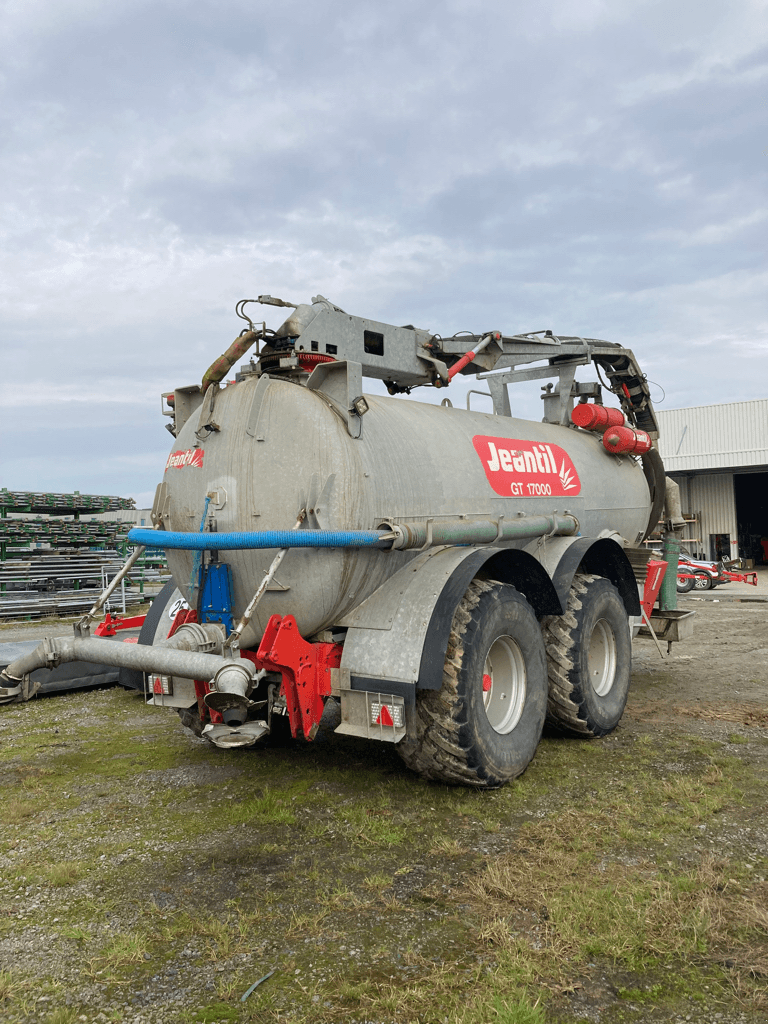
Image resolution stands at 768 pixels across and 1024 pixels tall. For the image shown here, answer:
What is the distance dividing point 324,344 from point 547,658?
2976 mm

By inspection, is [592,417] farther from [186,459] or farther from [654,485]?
[186,459]

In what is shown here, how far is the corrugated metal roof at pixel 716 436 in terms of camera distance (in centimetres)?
2805

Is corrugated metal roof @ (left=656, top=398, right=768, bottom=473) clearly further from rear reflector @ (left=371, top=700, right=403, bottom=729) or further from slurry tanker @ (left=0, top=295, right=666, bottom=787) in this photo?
rear reflector @ (left=371, top=700, right=403, bottom=729)

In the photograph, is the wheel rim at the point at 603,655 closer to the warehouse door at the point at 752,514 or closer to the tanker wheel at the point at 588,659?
the tanker wheel at the point at 588,659

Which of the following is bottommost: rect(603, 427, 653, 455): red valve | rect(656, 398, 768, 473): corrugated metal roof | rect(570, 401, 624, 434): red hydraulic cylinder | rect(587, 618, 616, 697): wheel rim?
rect(587, 618, 616, 697): wheel rim

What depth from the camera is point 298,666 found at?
454cm

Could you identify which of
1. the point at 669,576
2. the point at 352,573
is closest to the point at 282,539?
the point at 352,573

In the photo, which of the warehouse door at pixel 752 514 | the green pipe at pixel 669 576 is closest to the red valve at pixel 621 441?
the green pipe at pixel 669 576

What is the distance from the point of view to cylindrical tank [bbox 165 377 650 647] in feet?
15.2

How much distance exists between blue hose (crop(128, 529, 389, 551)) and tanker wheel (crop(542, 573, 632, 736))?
2.11 meters

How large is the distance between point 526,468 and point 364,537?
7.87ft

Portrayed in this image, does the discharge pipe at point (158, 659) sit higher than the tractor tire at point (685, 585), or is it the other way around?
the discharge pipe at point (158, 659)

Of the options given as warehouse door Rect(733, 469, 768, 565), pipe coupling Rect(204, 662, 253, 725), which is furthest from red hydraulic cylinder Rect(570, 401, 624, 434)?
warehouse door Rect(733, 469, 768, 565)

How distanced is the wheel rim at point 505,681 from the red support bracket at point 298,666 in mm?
1240
